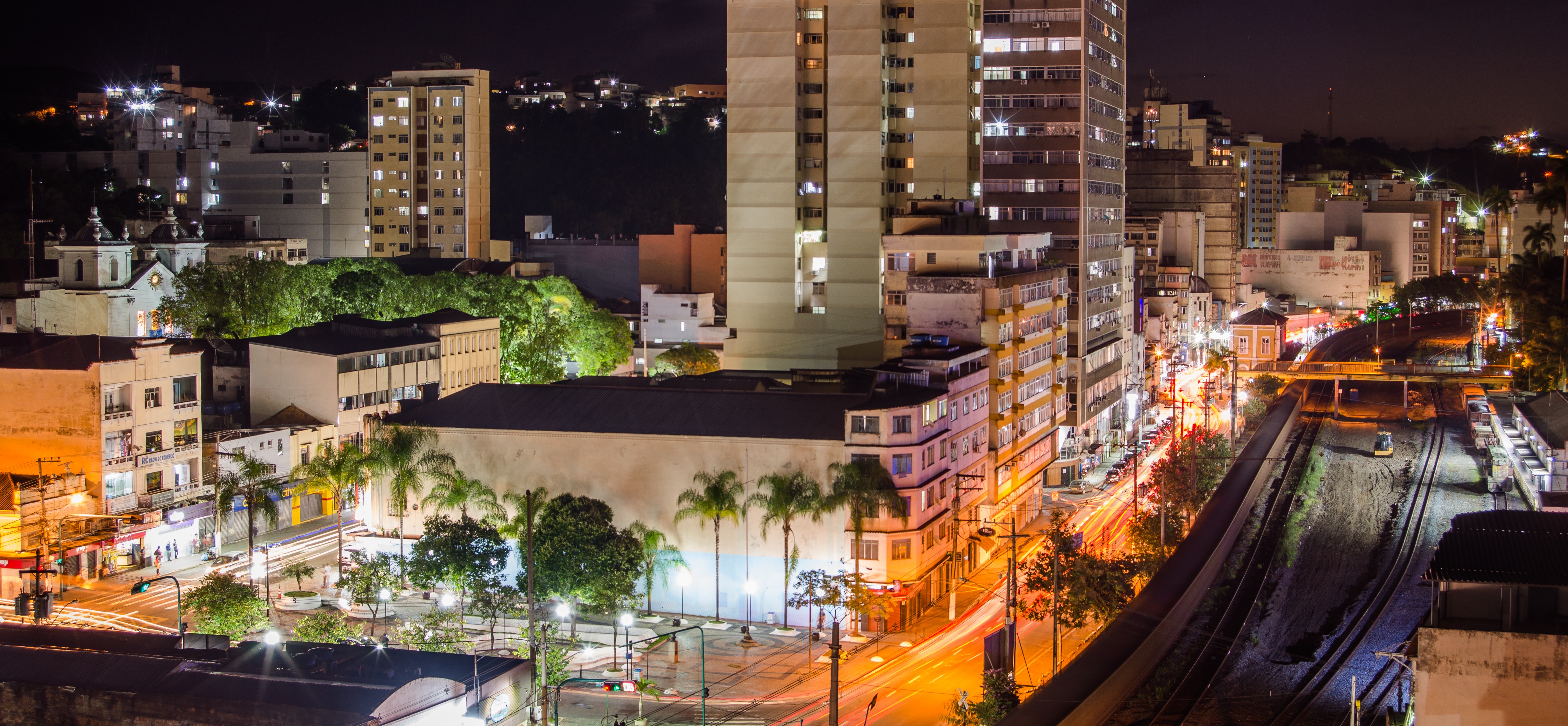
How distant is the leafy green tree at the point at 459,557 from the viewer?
42.3m

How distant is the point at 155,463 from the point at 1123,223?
5857 cm

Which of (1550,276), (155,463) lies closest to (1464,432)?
(1550,276)

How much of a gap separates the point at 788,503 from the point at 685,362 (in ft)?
124

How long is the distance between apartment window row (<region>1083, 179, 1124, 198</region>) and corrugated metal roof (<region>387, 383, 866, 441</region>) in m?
33.9

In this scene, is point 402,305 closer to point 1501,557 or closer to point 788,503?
point 788,503

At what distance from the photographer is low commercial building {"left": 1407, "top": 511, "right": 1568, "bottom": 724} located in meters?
29.6

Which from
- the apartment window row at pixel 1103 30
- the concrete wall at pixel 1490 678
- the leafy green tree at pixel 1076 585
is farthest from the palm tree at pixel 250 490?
the apartment window row at pixel 1103 30

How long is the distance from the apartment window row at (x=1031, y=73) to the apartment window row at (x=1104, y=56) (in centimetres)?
130

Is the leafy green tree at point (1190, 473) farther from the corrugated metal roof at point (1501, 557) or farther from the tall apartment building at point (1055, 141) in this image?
the corrugated metal roof at point (1501, 557)

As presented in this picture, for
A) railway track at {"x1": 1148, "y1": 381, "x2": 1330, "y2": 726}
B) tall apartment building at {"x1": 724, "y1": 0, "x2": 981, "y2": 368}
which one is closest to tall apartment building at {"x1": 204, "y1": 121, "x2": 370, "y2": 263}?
tall apartment building at {"x1": 724, "y1": 0, "x2": 981, "y2": 368}

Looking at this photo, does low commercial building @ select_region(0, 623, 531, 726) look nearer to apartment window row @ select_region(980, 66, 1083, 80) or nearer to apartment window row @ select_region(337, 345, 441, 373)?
apartment window row @ select_region(337, 345, 441, 373)

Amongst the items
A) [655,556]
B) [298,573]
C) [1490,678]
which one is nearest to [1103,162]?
[655,556]

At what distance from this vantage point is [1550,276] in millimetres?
79438

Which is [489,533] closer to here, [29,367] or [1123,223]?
[29,367]
